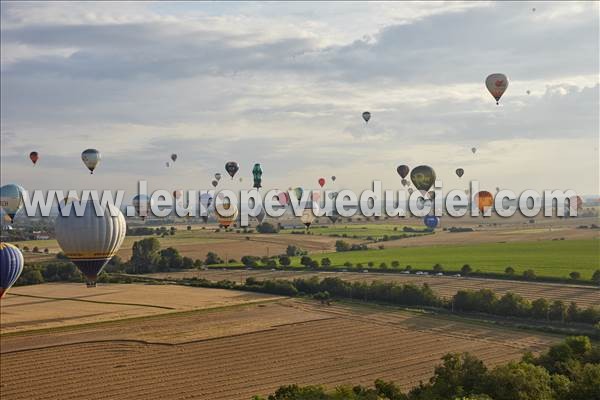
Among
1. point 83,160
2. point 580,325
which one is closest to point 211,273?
point 83,160

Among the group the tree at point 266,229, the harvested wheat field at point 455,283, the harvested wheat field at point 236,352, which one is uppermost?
the tree at point 266,229

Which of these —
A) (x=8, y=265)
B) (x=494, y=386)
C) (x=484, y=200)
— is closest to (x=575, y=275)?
(x=484, y=200)

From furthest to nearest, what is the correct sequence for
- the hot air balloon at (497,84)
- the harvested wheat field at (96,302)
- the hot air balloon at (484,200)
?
the hot air balloon at (484,200) < the hot air balloon at (497,84) < the harvested wheat field at (96,302)

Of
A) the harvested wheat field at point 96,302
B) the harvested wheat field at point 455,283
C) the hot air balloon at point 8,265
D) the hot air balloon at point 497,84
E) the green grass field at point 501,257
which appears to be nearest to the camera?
the hot air balloon at point 8,265

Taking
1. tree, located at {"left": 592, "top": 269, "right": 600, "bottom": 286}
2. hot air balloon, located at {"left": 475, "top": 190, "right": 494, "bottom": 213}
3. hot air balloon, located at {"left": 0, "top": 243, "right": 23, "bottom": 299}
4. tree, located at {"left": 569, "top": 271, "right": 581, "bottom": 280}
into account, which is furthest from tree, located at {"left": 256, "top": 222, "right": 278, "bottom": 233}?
hot air balloon, located at {"left": 0, "top": 243, "right": 23, "bottom": 299}

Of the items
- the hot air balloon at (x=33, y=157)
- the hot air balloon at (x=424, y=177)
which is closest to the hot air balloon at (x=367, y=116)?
the hot air balloon at (x=424, y=177)

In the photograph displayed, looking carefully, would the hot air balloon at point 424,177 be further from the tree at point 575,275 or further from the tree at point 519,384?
the tree at point 519,384
